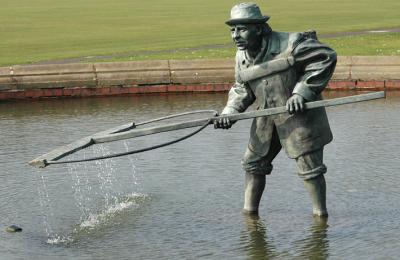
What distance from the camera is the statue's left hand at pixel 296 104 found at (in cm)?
1073

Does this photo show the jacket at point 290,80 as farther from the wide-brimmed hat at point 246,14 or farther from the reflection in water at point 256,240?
the reflection in water at point 256,240

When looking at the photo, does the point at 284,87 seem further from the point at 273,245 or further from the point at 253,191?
the point at 273,245

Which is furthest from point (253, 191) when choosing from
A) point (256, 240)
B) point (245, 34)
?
Result: point (245, 34)

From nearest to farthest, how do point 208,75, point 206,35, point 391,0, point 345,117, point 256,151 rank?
point 256,151 < point 345,117 < point 208,75 < point 206,35 < point 391,0

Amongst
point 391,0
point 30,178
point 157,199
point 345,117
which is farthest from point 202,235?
point 391,0

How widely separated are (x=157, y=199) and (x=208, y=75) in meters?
9.60

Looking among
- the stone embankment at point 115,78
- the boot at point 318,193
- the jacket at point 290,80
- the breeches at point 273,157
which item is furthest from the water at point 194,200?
the stone embankment at point 115,78

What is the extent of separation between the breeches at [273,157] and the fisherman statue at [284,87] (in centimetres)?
1

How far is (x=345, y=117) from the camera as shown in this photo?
18219 mm

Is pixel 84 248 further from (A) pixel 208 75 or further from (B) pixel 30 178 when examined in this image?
(A) pixel 208 75

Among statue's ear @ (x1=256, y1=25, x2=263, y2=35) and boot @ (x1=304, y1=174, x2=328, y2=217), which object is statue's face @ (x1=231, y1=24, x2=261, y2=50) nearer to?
statue's ear @ (x1=256, y1=25, x2=263, y2=35)

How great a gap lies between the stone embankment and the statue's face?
1122cm

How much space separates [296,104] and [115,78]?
12310 millimetres

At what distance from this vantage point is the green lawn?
29.0 metres
